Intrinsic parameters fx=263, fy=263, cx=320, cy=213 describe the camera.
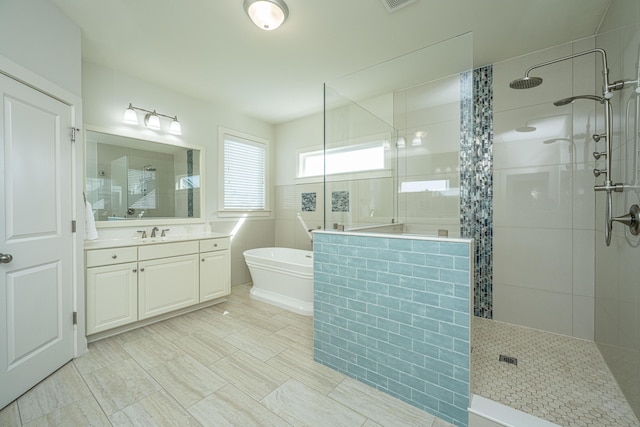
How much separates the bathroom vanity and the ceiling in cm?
187

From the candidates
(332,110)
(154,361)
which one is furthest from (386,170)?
(154,361)

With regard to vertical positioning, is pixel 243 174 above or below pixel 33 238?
above

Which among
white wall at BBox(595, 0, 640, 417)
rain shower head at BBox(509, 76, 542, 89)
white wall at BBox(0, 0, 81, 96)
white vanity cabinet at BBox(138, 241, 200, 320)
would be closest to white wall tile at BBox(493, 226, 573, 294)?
white wall at BBox(595, 0, 640, 417)

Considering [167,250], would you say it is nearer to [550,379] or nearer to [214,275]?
[214,275]

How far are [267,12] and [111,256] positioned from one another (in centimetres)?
246

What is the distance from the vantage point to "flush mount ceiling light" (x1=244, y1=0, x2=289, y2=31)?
6.18ft

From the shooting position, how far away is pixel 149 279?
266 cm

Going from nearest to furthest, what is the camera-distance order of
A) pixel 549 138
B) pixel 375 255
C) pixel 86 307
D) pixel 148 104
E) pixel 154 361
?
1. pixel 375 255
2. pixel 154 361
3. pixel 86 307
4. pixel 549 138
5. pixel 148 104

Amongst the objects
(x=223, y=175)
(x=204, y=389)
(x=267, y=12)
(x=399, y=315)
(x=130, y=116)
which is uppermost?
(x=267, y=12)

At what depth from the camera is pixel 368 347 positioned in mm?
1808

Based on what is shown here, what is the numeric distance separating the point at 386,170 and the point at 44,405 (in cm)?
284

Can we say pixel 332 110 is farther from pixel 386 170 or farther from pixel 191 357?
pixel 191 357

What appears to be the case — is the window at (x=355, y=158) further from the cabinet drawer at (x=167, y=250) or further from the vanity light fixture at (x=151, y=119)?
the vanity light fixture at (x=151, y=119)

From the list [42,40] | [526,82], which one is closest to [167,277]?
[42,40]
